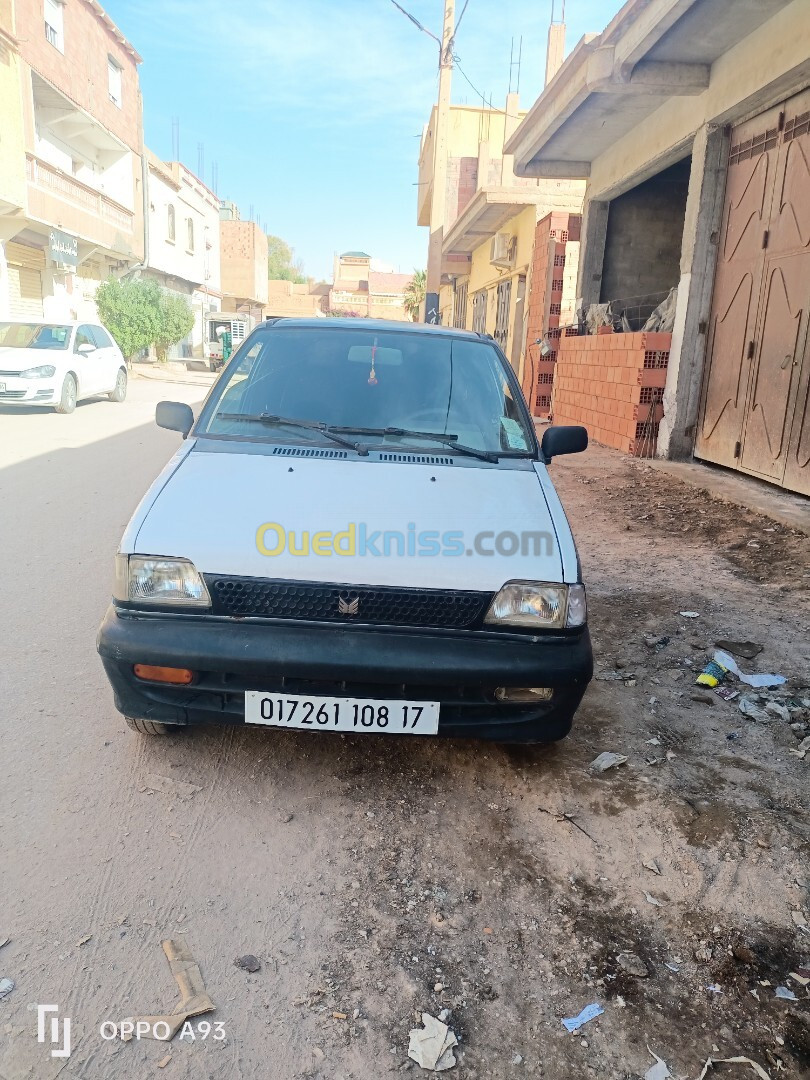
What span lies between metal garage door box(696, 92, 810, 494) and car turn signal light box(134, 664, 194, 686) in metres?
6.15

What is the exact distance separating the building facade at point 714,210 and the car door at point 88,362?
28.9 feet

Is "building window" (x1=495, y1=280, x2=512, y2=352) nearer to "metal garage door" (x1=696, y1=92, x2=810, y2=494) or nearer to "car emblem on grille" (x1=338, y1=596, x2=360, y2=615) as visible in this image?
"metal garage door" (x1=696, y1=92, x2=810, y2=494)

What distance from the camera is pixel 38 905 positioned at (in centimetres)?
218

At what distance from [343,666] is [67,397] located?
1337 cm

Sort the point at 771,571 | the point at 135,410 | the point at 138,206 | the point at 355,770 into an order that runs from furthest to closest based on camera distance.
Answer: the point at 138,206, the point at 135,410, the point at 771,571, the point at 355,770

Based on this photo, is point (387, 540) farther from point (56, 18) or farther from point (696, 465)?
point (56, 18)

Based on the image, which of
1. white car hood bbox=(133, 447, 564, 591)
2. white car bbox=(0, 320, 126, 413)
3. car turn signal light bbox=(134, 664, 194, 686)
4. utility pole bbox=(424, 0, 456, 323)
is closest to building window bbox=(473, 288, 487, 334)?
utility pole bbox=(424, 0, 456, 323)

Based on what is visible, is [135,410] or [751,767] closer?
[751,767]

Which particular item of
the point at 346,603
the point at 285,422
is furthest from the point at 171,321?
the point at 346,603

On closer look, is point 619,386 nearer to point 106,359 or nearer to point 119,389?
point 106,359

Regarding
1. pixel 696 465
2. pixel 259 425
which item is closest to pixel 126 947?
pixel 259 425

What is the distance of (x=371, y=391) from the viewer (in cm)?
362

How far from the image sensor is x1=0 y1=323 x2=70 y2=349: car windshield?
1411 cm

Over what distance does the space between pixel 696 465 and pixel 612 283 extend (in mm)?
5149
